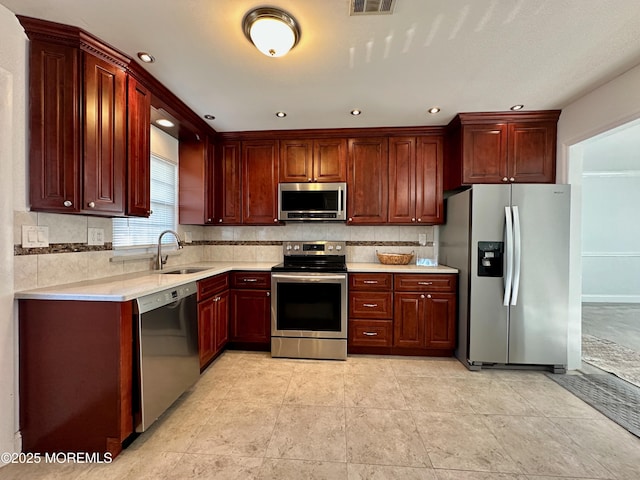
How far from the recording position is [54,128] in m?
1.63

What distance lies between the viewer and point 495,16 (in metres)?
1.51

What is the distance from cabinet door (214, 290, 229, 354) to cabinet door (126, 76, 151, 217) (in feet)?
3.54

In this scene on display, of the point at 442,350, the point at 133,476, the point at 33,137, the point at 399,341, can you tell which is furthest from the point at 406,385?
the point at 33,137

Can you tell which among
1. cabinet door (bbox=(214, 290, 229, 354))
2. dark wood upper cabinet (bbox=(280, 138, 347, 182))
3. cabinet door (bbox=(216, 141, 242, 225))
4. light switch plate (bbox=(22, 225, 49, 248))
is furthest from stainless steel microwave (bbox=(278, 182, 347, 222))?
light switch plate (bbox=(22, 225, 49, 248))

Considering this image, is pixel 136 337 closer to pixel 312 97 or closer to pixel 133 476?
pixel 133 476

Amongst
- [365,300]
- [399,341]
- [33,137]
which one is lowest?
[399,341]

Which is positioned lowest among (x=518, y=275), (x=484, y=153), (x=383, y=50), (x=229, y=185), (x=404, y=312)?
(x=404, y=312)

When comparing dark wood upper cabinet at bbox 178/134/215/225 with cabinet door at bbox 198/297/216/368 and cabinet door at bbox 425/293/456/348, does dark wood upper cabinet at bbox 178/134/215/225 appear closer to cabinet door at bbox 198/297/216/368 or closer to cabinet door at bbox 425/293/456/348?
cabinet door at bbox 198/297/216/368

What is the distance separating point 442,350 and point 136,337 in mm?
2746

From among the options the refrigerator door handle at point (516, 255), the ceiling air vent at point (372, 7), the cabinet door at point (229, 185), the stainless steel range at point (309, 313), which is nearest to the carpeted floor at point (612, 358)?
the refrigerator door handle at point (516, 255)

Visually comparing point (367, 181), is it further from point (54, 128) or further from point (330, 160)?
point (54, 128)

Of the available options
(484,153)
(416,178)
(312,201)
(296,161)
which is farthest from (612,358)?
(296,161)

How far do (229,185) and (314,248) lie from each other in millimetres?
1307

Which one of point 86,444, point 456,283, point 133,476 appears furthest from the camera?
point 456,283
